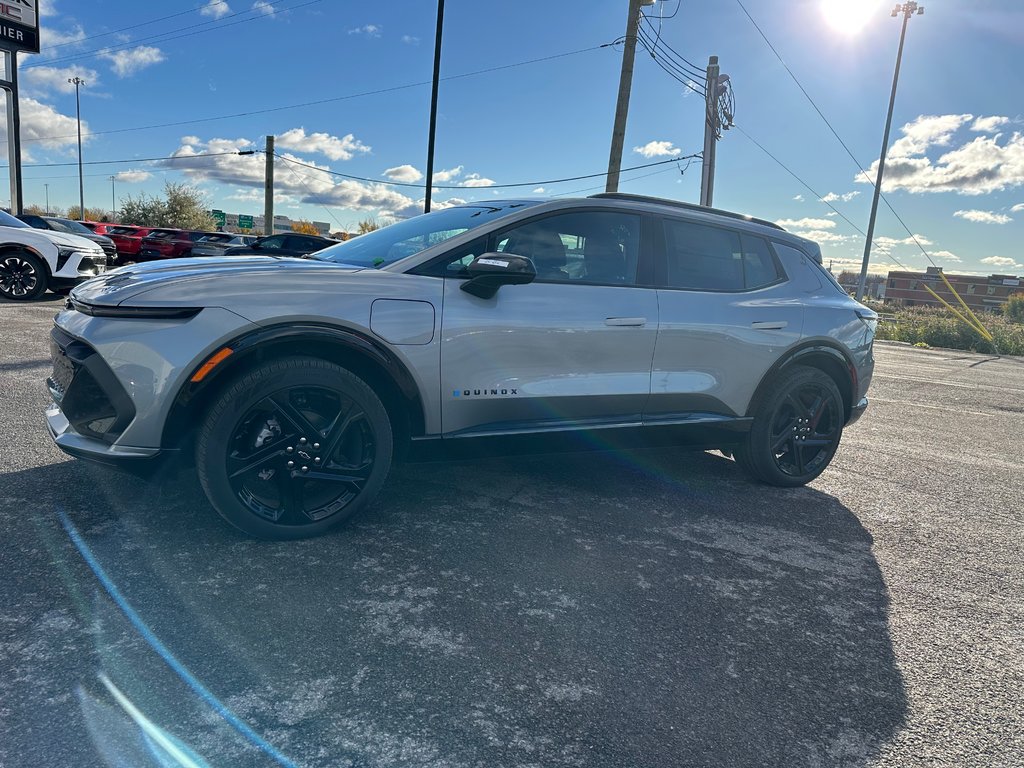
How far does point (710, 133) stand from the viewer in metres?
18.7

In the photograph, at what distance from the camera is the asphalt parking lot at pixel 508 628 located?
75.4 inches

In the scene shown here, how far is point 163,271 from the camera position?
3.00 m

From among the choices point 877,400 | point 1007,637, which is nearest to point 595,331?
point 1007,637

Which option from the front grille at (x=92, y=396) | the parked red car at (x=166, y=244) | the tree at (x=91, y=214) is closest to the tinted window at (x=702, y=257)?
the front grille at (x=92, y=396)

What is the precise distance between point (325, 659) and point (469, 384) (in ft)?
4.70

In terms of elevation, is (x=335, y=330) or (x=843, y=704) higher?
(x=335, y=330)

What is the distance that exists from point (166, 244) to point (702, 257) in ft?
72.7

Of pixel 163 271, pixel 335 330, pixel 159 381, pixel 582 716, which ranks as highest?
pixel 163 271

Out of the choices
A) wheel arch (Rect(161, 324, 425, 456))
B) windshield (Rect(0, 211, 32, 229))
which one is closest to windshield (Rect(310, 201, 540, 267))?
wheel arch (Rect(161, 324, 425, 456))

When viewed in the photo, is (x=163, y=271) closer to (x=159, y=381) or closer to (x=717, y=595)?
(x=159, y=381)

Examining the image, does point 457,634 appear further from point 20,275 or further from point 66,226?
point 66,226

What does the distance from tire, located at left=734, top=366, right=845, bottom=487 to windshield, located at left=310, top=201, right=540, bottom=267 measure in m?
1.99

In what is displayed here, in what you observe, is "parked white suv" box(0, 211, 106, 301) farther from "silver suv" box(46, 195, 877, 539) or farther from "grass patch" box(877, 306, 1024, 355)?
"grass patch" box(877, 306, 1024, 355)

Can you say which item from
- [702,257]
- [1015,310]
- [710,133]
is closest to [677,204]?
[702,257]
